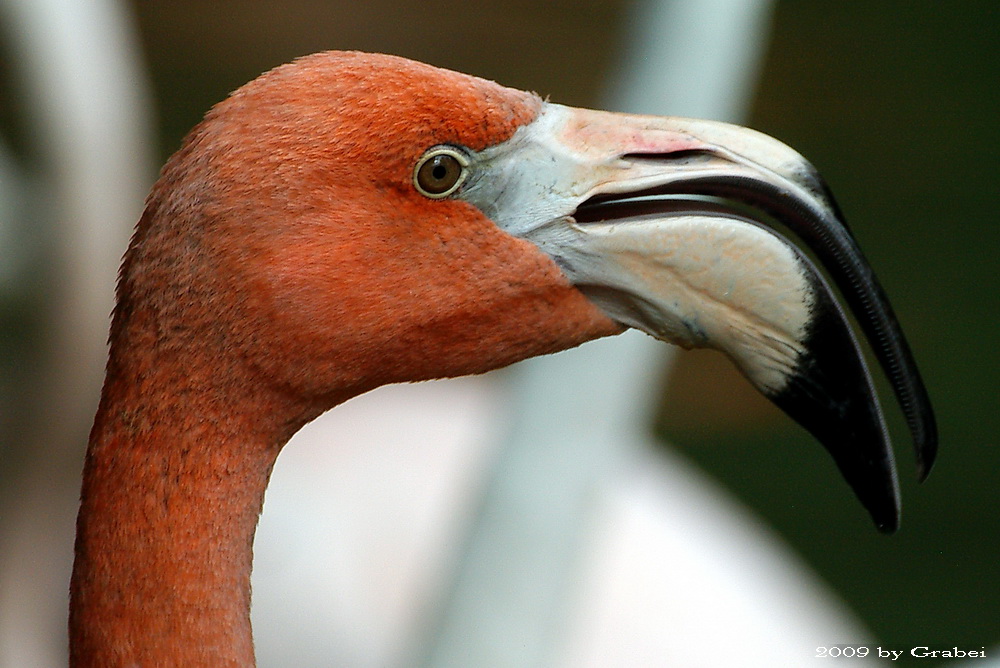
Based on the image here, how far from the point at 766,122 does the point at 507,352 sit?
6836 mm

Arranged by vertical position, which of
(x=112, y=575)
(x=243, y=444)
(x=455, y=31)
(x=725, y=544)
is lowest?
(x=725, y=544)

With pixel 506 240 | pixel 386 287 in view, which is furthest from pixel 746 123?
pixel 386 287

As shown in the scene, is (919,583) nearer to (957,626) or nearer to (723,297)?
(957,626)

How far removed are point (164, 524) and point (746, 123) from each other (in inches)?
223

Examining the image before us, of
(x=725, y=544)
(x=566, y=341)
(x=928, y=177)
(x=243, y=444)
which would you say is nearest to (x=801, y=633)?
(x=725, y=544)

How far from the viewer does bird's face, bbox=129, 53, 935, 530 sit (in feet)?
4.95

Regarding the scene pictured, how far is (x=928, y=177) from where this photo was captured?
8414mm

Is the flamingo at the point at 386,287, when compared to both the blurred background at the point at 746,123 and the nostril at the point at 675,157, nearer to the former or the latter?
the nostril at the point at 675,157

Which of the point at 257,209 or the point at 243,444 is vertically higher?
the point at 257,209

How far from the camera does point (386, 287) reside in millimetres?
1556

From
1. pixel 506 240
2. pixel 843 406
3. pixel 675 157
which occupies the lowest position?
pixel 843 406

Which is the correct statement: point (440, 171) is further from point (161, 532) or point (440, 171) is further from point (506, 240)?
point (161, 532)

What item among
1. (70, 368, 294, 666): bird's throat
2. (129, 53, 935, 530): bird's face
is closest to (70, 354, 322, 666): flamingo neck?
(70, 368, 294, 666): bird's throat

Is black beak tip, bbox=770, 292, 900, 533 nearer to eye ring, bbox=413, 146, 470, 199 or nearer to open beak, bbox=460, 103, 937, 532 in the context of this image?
open beak, bbox=460, 103, 937, 532
